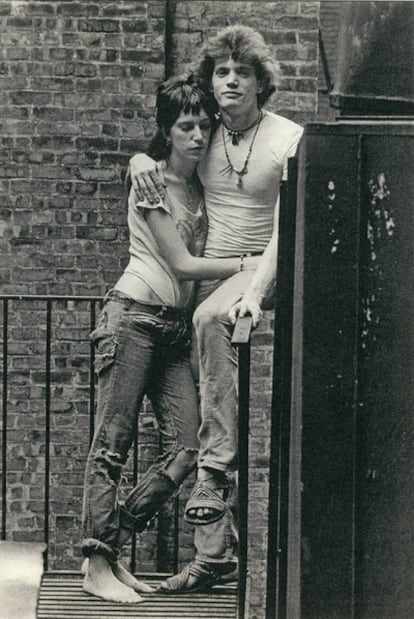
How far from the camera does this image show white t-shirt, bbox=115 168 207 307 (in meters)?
4.61

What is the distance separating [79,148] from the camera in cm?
655

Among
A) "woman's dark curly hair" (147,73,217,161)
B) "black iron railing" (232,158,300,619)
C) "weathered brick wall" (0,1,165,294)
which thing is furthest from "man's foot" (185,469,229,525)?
"weathered brick wall" (0,1,165,294)

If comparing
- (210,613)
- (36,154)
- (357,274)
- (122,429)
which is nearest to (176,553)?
(210,613)

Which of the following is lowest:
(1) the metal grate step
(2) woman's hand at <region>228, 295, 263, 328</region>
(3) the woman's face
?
(1) the metal grate step

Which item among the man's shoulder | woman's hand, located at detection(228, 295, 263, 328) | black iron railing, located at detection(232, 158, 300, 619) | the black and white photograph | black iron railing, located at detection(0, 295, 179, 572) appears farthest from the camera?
black iron railing, located at detection(0, 295, 179, 572)

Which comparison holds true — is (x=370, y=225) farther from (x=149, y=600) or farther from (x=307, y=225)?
(x=149, y=600)

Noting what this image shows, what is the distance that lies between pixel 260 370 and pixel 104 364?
1945 mm

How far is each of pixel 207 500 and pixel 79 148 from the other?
2.64 m

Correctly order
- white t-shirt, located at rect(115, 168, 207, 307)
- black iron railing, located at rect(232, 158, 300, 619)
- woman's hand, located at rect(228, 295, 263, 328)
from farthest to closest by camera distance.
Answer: white t-shirt, located at rect(115, 168, 207, 307), woman's hand, located at rect(228, 295, 263, 328), black iron railing, located at rect(232, 158, 300, 619)

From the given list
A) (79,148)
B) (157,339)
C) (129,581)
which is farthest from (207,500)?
(79,148)

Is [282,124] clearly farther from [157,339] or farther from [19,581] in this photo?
[19,581]

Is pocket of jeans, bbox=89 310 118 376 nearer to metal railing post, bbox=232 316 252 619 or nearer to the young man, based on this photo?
the young man

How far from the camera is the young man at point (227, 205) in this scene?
173 inches

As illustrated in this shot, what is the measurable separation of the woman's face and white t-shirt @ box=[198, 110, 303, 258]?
0.15 ft
